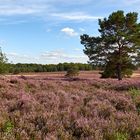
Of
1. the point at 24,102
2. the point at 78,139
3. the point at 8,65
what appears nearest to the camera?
the point at 78,139

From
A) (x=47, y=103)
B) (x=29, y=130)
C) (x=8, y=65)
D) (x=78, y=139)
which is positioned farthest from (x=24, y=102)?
(x=8, y=65)

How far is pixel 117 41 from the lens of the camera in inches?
2398

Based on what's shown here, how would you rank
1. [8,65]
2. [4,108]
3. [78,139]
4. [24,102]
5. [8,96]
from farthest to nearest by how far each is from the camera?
1. [8,65]
2. [8,96]
3. [24,102]
4. [4,108]
5. [78,139]

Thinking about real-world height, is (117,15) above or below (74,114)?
above

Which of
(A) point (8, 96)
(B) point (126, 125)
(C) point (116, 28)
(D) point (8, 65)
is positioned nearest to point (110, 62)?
(C) point (116, 28)

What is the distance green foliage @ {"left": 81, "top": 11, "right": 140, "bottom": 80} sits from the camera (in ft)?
199

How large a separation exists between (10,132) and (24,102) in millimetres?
3466

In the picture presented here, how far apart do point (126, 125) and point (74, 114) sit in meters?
1.45

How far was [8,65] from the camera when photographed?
60.1m

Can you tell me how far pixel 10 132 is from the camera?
7.64 metres

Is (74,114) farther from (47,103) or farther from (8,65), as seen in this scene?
(8,65)

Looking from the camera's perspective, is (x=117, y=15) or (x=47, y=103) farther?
(x=117, y=15)

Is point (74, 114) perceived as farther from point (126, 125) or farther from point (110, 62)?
point (110, 62)

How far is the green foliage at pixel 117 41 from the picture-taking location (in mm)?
60531
